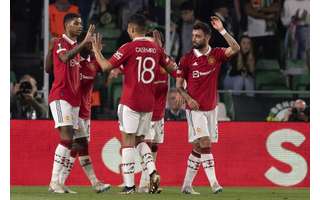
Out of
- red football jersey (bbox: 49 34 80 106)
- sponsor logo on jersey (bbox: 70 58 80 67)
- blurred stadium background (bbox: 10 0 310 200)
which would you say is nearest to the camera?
red football jersey (bbox: 49 34 80 106)

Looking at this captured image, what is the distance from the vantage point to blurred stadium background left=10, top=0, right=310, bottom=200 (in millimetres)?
15156

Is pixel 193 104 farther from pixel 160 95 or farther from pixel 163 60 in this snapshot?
pixel 160 95

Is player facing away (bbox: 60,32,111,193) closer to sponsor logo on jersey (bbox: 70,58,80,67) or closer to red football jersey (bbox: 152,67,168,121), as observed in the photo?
sponsor logo on jersey (bbox: 70,58,80,67)

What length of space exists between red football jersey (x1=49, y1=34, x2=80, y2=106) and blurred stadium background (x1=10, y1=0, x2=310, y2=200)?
→ 252 centimetres

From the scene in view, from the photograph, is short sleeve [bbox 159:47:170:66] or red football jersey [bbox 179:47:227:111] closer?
short sleeve [bbox 159:47:170:66]

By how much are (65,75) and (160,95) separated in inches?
72.1

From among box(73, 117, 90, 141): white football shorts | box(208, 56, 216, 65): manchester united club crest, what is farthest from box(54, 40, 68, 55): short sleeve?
box(208, 56, 216, 65): manchester united club crest

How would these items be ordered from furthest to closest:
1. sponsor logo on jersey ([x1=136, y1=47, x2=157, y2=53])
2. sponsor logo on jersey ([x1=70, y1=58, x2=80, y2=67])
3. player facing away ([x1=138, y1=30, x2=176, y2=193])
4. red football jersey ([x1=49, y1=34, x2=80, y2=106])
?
player facing away ([x1=138, y1=30, x2=176, y2=193]), sponsor logo on jersey ([x1=70, y1=58, x2=80, y2=67]), red football jersey ([x1=49, y1=34, x2=80, y2=106]), sponsor logo on jersey ([x1=136, y1=47, x2=157, y2=53])

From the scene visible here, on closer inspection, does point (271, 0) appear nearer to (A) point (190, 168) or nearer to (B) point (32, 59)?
(B) point (32, 59)

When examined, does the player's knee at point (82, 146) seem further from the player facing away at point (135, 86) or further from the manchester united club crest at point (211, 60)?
the manchester united club crest at point (211, 60)

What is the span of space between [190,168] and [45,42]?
535 centimetres

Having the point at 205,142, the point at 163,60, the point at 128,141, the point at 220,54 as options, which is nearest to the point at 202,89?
the point at 220,54

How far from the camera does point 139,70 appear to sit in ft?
37.1

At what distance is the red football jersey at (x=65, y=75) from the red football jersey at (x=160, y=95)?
1.55 metres
